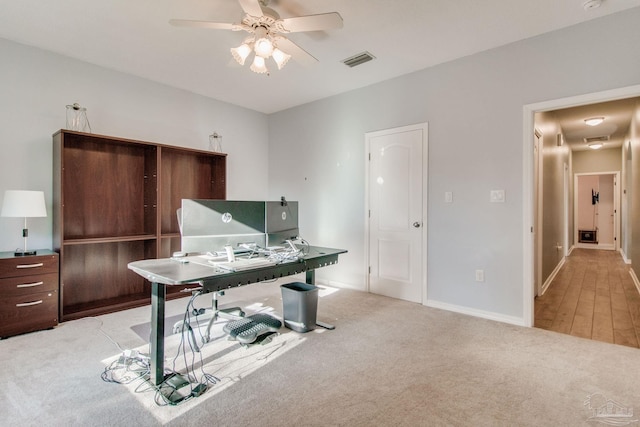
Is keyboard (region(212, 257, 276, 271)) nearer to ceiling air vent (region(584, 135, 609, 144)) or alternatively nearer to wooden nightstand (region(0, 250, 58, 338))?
wooden nightstand (region(0, 250, 58, 338))

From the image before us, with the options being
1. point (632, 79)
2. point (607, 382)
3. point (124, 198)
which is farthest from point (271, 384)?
point (632, 79)

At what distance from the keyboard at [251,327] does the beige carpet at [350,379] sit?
9cm

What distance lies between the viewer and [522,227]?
9.71ft

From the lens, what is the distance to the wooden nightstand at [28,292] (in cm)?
262

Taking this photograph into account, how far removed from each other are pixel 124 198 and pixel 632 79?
4951mm

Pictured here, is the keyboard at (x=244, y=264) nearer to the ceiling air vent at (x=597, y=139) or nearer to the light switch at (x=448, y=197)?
the light switch at (x=448, y=197)

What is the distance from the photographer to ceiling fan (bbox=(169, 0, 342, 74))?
6.86 ft

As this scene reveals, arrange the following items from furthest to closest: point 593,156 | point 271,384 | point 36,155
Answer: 1. point 593,156
2. point 36,155
3. point 271,384

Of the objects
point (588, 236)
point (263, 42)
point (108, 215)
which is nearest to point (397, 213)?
point (263, 42)

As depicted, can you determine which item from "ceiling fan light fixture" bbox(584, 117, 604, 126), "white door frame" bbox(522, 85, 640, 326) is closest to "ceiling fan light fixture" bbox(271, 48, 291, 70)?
"white door frame" bbox(522, 85, 640, 326)

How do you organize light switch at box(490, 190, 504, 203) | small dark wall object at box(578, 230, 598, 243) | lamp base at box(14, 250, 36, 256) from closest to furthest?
1. lamp base at box(14, 250, 36, 256)
2. light switch at box(490, 190, 504, 203)
3. small dark wall object at box(578, 230, 598, 243)

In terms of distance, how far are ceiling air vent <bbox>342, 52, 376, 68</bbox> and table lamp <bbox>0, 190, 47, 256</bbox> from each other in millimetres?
3225

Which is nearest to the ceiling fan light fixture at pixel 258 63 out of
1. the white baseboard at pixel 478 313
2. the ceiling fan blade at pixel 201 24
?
the ceiling fan blade at pixel 201 24

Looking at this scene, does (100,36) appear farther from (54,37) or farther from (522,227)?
(522,227)
